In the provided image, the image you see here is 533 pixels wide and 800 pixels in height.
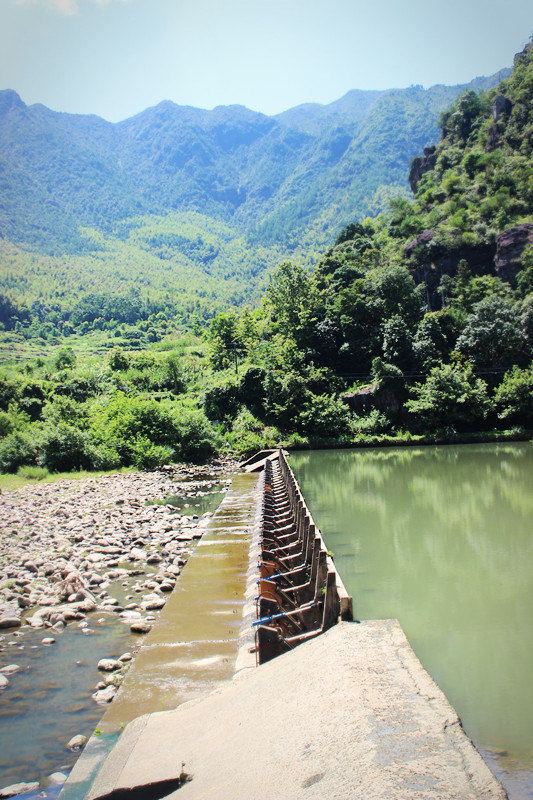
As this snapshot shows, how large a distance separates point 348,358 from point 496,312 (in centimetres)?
1224

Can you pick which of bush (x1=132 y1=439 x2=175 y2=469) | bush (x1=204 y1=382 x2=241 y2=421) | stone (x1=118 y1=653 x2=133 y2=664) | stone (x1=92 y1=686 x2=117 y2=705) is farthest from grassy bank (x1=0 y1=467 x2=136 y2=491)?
stone (x1=92 y1=686 x2=117 y2=705)

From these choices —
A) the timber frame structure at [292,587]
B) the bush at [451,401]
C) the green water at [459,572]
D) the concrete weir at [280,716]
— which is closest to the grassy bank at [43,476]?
the green water at [459,572]

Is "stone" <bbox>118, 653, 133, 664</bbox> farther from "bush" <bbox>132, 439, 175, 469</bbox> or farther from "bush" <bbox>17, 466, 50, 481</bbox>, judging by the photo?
"bush" <bbox>132, 439, 175, 469</bbox>

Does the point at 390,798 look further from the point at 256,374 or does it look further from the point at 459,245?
the point at 459,245

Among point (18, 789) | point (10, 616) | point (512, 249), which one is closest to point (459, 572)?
point (10, 616)

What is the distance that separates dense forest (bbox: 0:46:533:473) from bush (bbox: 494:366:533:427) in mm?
100

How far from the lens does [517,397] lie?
42.6m

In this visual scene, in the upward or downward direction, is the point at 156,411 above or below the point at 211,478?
above

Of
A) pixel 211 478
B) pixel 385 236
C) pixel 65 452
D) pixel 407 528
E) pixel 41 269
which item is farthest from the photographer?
pixel 41 269

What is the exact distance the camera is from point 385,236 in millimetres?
72688

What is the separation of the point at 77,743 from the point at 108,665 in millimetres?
1924

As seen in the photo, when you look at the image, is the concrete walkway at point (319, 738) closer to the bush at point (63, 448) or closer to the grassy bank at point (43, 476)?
the grassy bank at point (43, 476)

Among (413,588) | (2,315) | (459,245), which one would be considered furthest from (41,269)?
(413,588)

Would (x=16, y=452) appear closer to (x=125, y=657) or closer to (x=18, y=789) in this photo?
(x=125, y=657)
